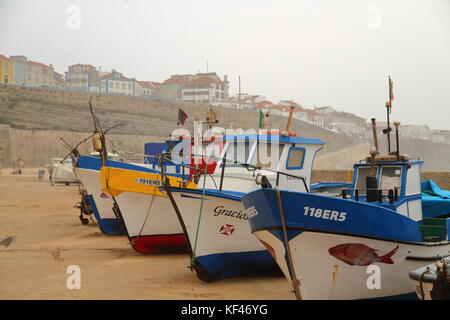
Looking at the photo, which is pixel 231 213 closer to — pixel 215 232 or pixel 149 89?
pixel 215 232

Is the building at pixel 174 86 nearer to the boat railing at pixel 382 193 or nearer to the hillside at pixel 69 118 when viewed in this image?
the hillside at pixel 69 118

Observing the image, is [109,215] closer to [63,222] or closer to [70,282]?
[63,222]

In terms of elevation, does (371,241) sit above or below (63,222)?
above

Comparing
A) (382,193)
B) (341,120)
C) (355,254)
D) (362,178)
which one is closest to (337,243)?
(355,254)

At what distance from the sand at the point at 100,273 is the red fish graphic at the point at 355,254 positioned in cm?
151

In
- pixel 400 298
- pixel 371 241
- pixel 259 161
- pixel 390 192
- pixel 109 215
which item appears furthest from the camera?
pixel 109 215

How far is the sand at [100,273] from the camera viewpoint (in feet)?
26.0

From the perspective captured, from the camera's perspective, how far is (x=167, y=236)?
1123cm

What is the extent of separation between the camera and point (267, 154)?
1005 cm

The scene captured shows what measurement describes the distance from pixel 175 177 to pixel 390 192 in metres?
5.41

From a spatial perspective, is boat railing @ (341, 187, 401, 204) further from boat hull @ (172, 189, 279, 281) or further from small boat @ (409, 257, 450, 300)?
small boat @ (409, 257, 450, 300)

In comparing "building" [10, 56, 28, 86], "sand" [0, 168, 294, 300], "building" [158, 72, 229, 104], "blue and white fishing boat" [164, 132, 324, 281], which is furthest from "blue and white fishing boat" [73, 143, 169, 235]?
"building" [10, 56, 28, 86]

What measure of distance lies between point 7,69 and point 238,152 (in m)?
112
